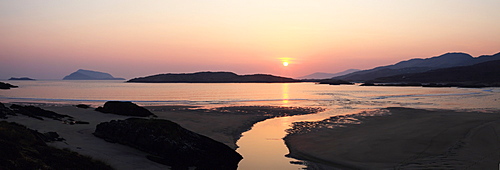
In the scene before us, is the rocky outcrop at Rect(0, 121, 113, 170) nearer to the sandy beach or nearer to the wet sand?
the sandy beach

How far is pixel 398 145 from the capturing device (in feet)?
47.1

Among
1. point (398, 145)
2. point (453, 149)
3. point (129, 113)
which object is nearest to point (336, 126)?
point (398, 145)

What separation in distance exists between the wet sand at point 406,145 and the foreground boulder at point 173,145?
3.53 meters

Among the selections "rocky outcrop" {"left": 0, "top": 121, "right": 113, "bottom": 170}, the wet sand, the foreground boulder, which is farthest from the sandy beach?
the wet sand

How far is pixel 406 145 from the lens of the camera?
1426cm

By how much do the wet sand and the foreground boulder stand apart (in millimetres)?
3531

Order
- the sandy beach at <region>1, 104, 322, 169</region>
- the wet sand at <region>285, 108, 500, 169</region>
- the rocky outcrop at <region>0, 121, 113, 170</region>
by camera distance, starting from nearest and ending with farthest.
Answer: the rocky outcrop at <region>0, 121, 113, 170</region> < the sandy beach at <region>1, 104, 322, 169</region> < the wet sand at <region>285, 108, 500, 169</region>

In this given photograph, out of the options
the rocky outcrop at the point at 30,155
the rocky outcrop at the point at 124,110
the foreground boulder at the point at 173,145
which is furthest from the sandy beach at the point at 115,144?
the rocky outcrop at the point at 30,155

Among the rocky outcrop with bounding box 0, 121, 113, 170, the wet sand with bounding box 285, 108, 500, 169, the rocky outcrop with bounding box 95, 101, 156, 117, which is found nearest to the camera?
the rocky outcrop with bounding box 0, 121, 113, 170

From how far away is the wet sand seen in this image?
38.5 ft

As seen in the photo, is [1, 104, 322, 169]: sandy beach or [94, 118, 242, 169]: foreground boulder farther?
[94, 118, 242, 169]: foreground boulder

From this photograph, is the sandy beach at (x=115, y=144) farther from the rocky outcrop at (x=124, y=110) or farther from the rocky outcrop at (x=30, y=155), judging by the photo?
the rocky outcrop at (x=30, y=155)

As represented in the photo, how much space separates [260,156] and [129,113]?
14496 mm

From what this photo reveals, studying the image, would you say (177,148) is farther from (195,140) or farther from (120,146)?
(120,146)
